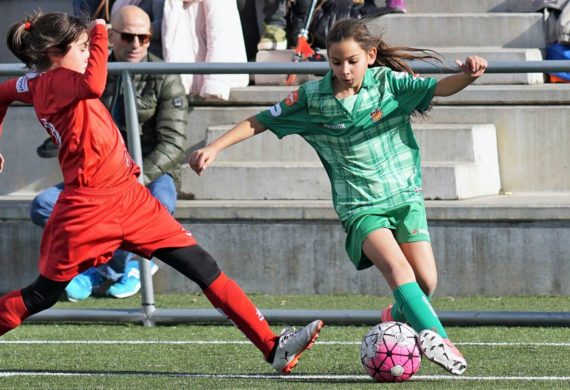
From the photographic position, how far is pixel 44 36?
5.94m

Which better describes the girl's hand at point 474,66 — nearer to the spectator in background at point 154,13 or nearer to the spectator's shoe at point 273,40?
the spectator in background at point 154,13

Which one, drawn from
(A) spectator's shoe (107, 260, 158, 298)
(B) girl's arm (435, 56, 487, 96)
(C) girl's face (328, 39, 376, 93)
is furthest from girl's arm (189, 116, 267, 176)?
(A) spectator's shoe (107, 260, 158, 298)

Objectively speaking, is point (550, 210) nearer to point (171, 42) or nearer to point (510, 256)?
point (510, 256)

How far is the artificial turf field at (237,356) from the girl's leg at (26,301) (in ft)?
0.87

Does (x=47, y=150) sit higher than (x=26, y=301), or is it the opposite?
(x=47, y=150)

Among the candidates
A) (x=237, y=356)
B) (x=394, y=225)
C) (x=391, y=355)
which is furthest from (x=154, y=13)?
(x=391, y=355)

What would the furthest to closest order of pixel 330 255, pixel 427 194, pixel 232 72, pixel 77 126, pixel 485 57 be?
pixel 485 57 → pixel 427 194 → pixel 330 255 → pixel 232 72 → pixel 77 126

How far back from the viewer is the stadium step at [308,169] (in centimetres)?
936

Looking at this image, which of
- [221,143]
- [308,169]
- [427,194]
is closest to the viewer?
[221,143]

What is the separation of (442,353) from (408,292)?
43 cm

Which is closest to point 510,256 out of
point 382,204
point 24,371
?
point 382,204

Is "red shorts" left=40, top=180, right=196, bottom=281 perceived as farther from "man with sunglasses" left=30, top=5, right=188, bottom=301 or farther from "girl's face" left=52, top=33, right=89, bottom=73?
"man with sunglasses" left=30, top=5, right=188, bottom=301

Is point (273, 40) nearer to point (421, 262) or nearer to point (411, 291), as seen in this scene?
point (421, 262)

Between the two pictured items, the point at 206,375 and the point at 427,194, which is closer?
the point at 206,375
